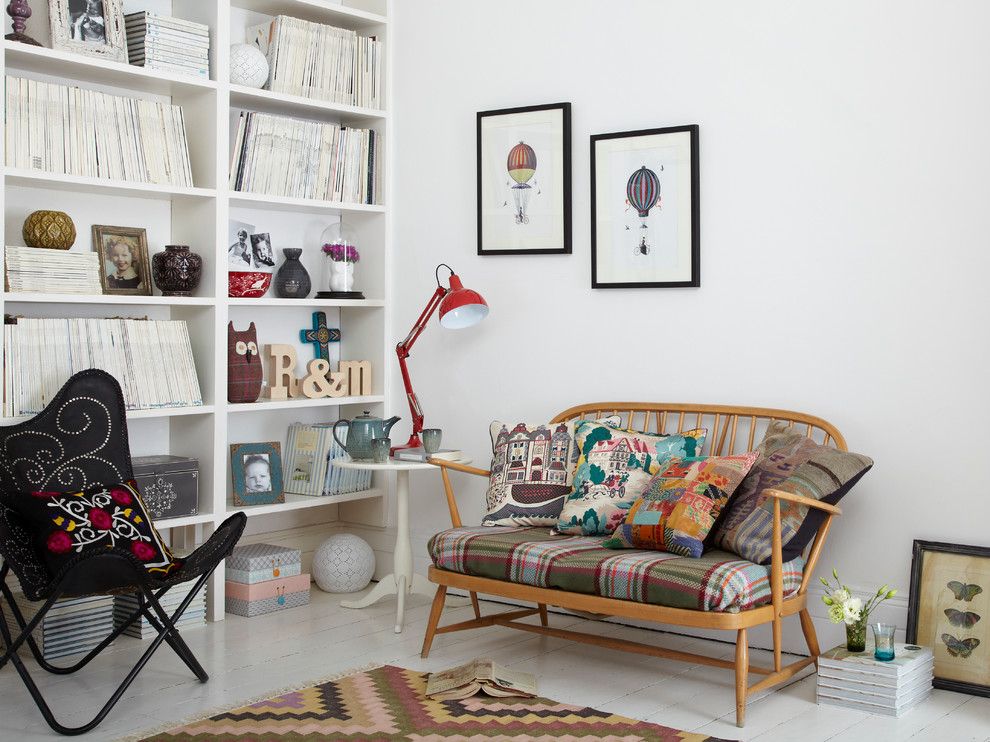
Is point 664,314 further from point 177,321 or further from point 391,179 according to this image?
point 177,321

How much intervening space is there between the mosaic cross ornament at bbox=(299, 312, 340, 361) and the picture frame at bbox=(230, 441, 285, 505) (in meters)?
0.54

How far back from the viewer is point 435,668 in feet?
12.1

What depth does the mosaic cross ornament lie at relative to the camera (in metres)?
4.99

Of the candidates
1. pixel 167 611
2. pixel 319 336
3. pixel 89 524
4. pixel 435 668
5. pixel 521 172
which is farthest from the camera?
pixel 319 336

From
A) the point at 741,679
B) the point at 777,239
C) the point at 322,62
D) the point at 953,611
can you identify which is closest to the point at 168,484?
the point at 322,62

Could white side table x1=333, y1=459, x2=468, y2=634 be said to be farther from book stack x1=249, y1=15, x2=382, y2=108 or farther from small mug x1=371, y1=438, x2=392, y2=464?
book stack x1=249, y1=15, x2=382, y2=108

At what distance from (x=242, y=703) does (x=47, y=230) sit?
69.6 inches

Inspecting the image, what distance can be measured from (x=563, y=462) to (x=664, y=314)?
2.32 feet

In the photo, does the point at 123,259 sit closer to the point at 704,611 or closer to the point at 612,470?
the point at 612,470

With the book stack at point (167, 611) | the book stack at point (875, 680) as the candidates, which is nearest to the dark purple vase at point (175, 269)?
the book stack at point (167, 611)

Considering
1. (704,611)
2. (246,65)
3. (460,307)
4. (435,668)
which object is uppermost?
(246,65)

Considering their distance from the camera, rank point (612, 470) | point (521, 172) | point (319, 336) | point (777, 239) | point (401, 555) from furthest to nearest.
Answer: point (319, 336)
point (521, 172)
point (401, 555)
point (777, 239)
point (612, 470)

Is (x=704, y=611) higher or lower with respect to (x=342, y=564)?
higher

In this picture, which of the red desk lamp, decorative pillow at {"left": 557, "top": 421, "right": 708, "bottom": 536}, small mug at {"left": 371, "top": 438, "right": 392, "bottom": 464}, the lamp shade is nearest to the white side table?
small mug at {"left": 371, "top": 438, "right": 392, "bottom": 464}
